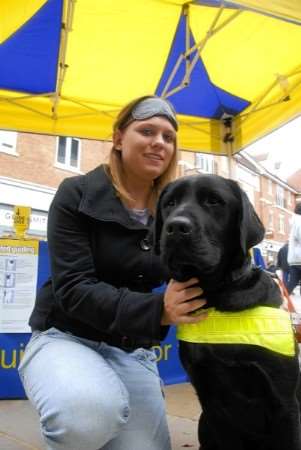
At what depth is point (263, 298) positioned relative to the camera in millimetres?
1686

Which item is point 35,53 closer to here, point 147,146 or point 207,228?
point 147,146

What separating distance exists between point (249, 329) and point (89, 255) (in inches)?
29.1

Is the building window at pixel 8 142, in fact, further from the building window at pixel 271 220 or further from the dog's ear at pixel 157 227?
the building window at pixel 271 220

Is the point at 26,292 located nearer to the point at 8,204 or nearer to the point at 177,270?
the point at 177,270

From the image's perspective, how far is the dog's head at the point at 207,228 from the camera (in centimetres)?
154

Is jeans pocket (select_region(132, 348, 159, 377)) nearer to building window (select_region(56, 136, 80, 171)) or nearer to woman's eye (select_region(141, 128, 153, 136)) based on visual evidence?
woman's eye (select_region(141, 128, 153, 136))

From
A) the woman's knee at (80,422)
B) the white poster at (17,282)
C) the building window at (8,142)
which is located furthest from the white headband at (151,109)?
the building window at (8,142)

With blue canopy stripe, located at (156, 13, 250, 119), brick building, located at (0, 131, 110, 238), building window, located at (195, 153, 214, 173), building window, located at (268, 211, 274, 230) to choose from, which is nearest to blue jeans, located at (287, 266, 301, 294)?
blue canopy stripe, located at (156, 13, 250, 119)

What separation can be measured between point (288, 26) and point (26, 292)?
3.37m

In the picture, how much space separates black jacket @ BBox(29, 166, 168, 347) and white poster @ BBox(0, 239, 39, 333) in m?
1.37

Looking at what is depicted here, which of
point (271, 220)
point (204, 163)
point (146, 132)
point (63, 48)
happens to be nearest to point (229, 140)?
point (63, 48)

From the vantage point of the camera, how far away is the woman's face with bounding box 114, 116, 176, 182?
2018mm

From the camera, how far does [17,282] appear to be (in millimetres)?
3344

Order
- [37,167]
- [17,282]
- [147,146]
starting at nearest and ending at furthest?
[147,146] → [17,282] → [37,167]
